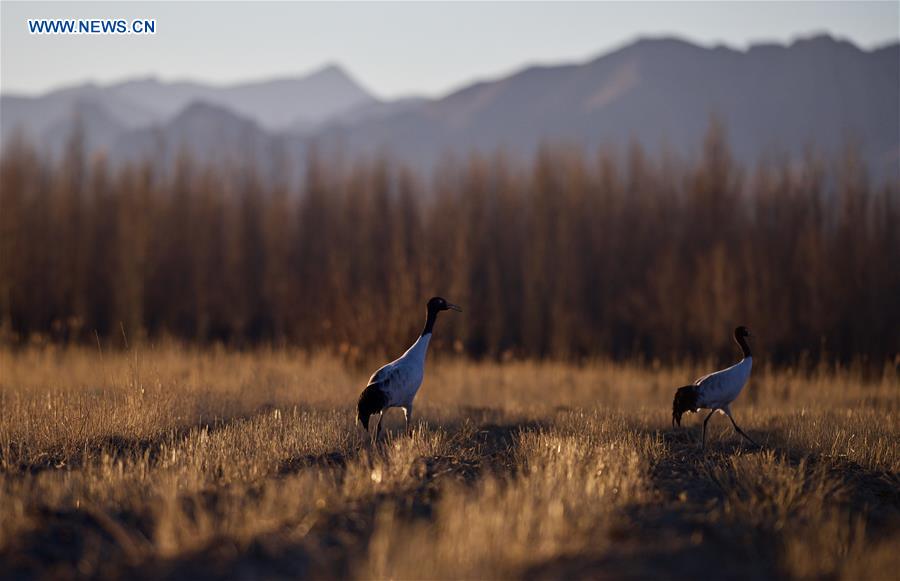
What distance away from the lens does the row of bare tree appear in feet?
62.4

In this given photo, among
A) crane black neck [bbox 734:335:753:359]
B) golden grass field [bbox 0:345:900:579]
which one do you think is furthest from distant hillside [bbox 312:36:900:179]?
golden grass field [bbox 0:345:900:579]

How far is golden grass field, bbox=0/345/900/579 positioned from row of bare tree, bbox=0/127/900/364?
782 cm

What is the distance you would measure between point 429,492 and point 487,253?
16.2 meters

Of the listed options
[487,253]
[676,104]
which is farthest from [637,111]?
[487,253]

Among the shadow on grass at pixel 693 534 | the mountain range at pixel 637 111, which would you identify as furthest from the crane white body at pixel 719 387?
the mountain range at pixel 637 111

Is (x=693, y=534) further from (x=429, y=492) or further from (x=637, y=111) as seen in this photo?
(x=637, y=111)

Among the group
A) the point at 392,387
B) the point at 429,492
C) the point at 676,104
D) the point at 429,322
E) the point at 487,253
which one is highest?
the point at 676,104

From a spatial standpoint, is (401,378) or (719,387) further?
(719,387)

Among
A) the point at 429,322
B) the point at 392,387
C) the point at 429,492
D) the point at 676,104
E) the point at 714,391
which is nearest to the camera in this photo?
the point at 429,492

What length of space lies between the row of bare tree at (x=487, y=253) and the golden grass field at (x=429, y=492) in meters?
7.82

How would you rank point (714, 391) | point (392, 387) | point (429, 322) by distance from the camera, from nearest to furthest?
1. point (392, 387)
2. point (714, 391)
3. point (429, 322)

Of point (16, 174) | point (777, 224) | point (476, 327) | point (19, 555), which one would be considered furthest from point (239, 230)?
point (19, 555)

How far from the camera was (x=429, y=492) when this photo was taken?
21.1 ft

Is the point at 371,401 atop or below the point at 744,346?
below
